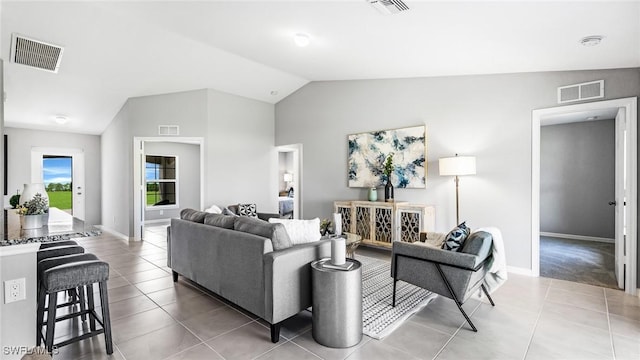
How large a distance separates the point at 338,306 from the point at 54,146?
8337mm

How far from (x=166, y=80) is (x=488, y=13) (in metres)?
4.87

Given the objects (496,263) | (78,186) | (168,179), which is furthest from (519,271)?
(78,186)

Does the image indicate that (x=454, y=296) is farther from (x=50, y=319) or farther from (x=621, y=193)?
(x=50, y=319)

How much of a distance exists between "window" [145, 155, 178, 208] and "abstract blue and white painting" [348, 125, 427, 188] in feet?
17.8

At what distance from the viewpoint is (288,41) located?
12.5 ft

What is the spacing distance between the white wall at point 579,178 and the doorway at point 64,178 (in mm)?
10785

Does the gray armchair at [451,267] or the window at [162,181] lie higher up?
the window at [162,181]

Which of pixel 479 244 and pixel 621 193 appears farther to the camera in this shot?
pixel 621 193

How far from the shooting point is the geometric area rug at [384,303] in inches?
100

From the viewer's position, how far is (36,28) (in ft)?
10.8

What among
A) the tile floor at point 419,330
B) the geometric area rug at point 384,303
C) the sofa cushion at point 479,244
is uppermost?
the sofa cushion at point 479,244

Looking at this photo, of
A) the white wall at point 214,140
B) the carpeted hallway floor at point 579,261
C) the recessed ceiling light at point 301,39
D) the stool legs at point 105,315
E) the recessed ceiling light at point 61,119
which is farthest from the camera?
the recessed ceiling light at point 61,119

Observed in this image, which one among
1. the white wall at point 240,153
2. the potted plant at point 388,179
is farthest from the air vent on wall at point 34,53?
the potted plant at point 388,179

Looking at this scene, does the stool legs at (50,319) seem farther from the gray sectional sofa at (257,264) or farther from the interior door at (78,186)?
the interior door at (78,186)
